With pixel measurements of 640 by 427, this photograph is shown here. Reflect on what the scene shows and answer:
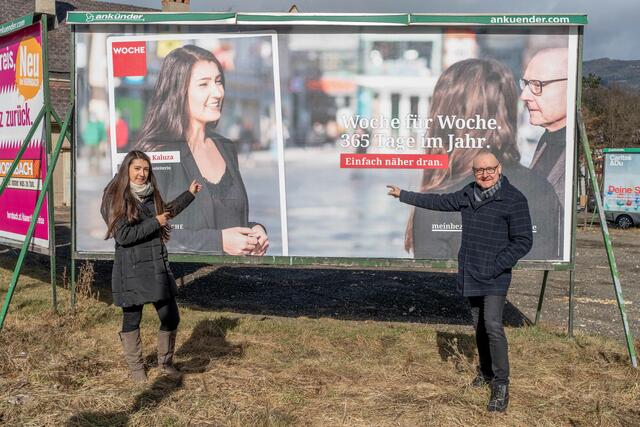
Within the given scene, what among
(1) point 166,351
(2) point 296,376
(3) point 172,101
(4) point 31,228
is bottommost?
(2) point 296,376

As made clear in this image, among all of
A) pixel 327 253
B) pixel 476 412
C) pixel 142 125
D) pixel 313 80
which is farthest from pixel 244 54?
pixel 476 412

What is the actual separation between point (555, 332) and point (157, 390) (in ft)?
15.5

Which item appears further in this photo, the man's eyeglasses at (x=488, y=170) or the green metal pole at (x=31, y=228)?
the green metal pole at (x=31, y=228)

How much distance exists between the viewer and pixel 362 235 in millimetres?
7223

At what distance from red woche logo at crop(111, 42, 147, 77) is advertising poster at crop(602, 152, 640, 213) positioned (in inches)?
802

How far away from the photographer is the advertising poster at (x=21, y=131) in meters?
8.37

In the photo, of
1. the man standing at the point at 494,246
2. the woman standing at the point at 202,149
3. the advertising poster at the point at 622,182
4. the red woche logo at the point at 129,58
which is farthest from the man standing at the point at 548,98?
the advertising poster at the point at 622,182

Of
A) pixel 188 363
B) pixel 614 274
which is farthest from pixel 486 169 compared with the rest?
pixel 188 363

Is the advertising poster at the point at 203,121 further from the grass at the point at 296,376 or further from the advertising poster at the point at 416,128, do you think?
the grass at the point at 296,376

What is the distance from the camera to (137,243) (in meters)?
5.17

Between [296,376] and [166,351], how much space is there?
117 centimetres

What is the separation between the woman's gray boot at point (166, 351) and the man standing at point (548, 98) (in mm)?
4193

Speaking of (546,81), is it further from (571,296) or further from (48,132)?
(48,132)

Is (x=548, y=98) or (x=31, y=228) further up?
(x=548, y=98)
